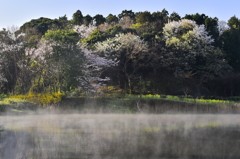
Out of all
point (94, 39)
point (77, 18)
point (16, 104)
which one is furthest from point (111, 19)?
point (16, 104)

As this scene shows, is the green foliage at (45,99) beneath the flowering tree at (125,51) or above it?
beneath

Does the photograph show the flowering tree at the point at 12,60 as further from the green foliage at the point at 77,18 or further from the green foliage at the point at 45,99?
the green foliage at the point at 77,18

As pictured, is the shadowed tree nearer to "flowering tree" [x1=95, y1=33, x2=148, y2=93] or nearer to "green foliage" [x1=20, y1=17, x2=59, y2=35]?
"green foliage" [x1=20, y1=17, x2=59, y2=35]

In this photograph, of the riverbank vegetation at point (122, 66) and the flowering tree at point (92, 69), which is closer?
the riverbank vegetation at point (122, 66)

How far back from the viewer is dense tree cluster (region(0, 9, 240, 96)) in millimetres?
39969

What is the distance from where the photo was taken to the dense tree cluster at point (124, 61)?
3997 centimetres

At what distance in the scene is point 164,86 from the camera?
158 feet

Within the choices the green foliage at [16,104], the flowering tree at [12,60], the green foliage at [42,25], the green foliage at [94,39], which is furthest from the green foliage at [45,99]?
the green foliage at [42,25]

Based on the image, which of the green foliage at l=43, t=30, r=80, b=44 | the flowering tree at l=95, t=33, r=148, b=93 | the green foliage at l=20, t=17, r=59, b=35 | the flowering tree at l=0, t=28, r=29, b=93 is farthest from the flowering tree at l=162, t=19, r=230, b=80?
the green foliage at l=20, t=17, r=59, b=35

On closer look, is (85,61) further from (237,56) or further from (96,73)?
(237,56)

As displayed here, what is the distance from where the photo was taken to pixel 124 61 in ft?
151

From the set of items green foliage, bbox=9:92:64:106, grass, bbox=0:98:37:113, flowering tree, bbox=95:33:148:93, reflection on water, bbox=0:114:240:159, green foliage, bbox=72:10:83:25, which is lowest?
reflection on water, bbox=0:114:240:159

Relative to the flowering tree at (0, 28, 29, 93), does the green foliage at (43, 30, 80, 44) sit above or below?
above

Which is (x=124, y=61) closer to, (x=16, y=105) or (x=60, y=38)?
(x=60, y=38)
